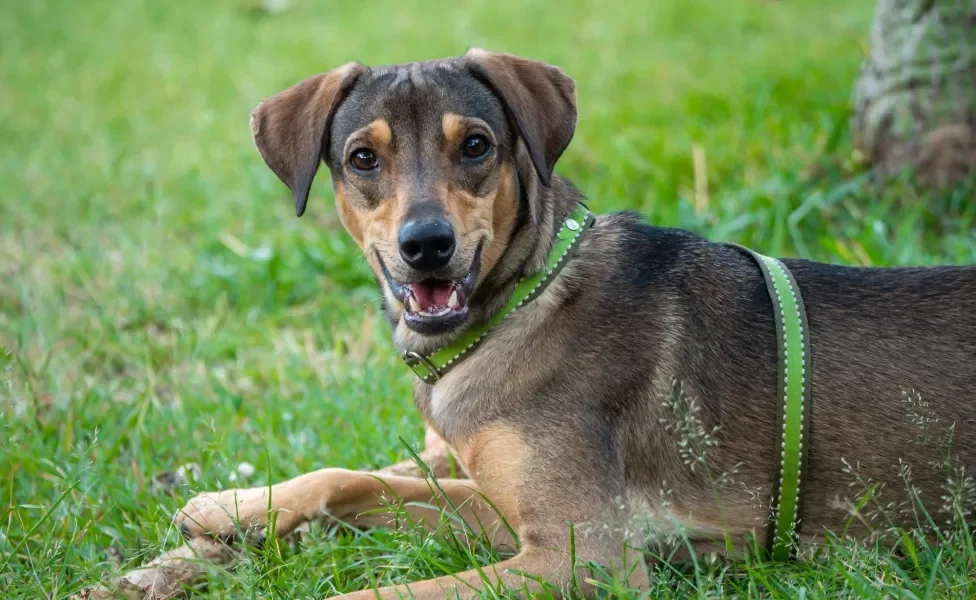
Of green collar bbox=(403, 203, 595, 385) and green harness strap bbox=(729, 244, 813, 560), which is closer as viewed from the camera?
green harness strap bbox=(729, 244, 813, 560)

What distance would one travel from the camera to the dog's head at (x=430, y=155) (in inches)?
130

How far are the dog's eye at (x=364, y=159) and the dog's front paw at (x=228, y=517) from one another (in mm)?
1175

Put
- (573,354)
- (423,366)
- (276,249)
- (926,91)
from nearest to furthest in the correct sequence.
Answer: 1. (573,354)
2. (423,366)
3. (926,91)
4. (276,249)

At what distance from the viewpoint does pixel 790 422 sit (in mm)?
3205

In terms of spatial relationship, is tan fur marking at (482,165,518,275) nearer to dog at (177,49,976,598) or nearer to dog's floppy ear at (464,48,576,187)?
dog at (177,49,976,598)

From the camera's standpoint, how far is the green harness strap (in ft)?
10.5

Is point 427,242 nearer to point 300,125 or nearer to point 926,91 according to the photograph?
point 300,125

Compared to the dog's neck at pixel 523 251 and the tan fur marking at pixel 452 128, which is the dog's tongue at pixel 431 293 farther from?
the tan fur marking at pixel 452 128

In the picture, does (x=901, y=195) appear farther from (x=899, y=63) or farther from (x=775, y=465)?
(x=775, y=465)

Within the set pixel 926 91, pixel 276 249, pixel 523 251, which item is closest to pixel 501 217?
pixel 523 251

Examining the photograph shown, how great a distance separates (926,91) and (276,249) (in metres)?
3.87

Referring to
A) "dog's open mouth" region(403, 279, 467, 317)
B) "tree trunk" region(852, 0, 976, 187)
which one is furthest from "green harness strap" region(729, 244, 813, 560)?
"tree trunk" region(852, 0, 976, 187)

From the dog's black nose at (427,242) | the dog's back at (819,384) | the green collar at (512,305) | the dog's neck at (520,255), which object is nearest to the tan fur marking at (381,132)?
the dog's black nose at (427,242)

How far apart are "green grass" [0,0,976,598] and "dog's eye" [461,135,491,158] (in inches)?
51.9
